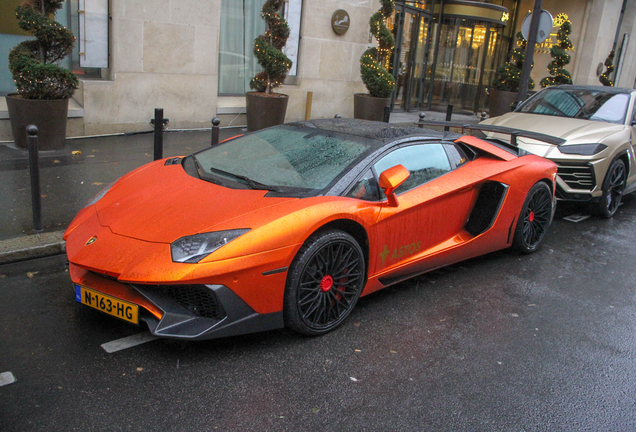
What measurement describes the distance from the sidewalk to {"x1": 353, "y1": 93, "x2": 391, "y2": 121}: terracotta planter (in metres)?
3.54

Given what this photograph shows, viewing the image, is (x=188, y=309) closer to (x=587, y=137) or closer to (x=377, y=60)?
(x=587, y=137)

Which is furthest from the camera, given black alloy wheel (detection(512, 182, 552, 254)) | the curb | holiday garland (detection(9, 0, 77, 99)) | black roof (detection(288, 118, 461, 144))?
holiday garland (detection(9, 0, 77, 99))

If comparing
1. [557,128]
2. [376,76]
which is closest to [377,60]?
[376,76]

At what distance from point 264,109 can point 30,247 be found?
669cm

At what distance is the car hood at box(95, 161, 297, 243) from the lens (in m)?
3.42

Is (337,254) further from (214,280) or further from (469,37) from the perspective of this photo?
(469,37)

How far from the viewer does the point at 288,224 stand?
3.42m

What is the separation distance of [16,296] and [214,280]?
187 cm

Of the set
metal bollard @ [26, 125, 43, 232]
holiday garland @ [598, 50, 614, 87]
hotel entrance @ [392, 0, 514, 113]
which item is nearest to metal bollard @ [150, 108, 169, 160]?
metal bollard @ [26, 125, 43, 232]

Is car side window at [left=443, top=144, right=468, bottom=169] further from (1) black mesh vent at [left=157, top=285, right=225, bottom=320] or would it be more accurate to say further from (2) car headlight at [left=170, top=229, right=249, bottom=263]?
(1) black mesh vent at [left=157, top=285, right=225, bottom=320]

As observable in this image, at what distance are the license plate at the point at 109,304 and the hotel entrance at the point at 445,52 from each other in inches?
554

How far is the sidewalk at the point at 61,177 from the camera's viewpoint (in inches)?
193

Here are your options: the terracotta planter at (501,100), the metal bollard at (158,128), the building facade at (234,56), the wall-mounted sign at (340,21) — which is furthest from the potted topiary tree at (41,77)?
the terracotta planter at (501,100)

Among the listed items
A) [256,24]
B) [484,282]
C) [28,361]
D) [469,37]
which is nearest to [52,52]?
[256,24]
